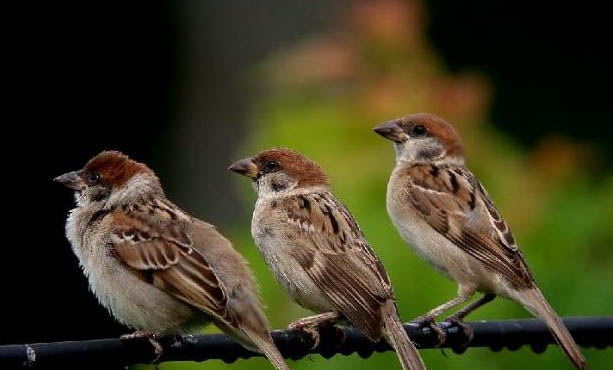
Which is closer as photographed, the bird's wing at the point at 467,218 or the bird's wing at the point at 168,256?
the bird's wing at the point at 168,256

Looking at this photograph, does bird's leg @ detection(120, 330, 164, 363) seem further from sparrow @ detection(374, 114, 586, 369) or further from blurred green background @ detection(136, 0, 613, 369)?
blurred green background @ detection(136, 0, 613, 369)

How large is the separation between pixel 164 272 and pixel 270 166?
1.02 metres

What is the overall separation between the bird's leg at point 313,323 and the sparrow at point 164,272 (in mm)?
234

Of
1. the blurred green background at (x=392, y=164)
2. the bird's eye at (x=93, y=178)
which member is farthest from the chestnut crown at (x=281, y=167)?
the blurred green background at (x=392, y=164)

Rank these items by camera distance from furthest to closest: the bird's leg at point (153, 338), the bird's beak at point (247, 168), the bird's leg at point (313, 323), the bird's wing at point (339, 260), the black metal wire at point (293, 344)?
the bird's beak at point (247, 168), the bird's wing at point (339, 260), the bird's leg at point (313, 323), the bird's leg at point (153, 338), the black metal wire at point (293, 344)

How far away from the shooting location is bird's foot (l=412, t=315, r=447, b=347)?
627cm

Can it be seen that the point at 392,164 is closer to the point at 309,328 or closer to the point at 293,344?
the point at 309,328

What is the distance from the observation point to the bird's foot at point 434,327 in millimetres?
6270

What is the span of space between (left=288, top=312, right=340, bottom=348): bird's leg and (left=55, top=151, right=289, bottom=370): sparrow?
0.23 metres

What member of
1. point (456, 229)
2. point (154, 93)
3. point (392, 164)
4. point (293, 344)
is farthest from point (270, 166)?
point (154, 93)

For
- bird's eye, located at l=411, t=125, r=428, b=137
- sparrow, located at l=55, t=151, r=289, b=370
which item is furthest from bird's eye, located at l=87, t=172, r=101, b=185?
bird's eye, located at l=411, t=125, r=428, b=137

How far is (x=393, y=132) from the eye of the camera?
7652 mm

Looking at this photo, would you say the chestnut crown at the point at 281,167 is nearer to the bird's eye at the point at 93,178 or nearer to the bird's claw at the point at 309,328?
the bird's eye at the point at 93,178

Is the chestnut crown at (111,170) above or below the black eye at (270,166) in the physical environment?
above
